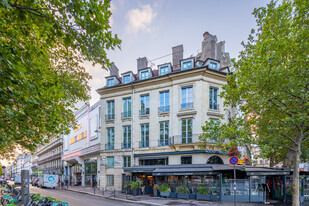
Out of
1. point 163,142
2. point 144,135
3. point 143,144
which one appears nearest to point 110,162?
point 143,144

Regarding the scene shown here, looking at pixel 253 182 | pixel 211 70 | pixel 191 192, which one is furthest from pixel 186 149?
pixel 211 70

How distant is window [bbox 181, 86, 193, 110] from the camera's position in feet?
69.8

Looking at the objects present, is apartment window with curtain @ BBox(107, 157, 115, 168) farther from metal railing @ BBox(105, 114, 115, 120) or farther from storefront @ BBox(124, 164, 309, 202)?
storefront @ BBox(124, 164, 309, 202)

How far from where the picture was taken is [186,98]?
2161 cm

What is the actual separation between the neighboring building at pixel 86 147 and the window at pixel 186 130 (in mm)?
12315

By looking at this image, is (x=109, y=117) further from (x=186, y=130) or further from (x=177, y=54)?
(x=177, y=54)

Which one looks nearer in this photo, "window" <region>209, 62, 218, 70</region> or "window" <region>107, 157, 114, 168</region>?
"window" <region>209, 62, 218, 70</region>

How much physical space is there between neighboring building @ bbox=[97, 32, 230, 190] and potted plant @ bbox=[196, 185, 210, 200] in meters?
2.54

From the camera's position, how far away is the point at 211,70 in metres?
21.0

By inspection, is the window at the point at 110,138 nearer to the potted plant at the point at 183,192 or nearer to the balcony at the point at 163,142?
the balcony at the point at 163,142

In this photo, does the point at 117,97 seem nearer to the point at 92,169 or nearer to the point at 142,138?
the point at 142,138

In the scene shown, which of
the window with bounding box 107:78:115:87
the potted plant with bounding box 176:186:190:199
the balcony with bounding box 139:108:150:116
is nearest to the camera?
the potted plant with bounding box 176:186:190:199

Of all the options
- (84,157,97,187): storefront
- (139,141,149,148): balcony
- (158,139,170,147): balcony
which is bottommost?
(84,157,97,187): storefront

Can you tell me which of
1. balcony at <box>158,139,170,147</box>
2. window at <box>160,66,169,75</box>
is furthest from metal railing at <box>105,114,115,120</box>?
window at <box>160,66,169,75</box>
